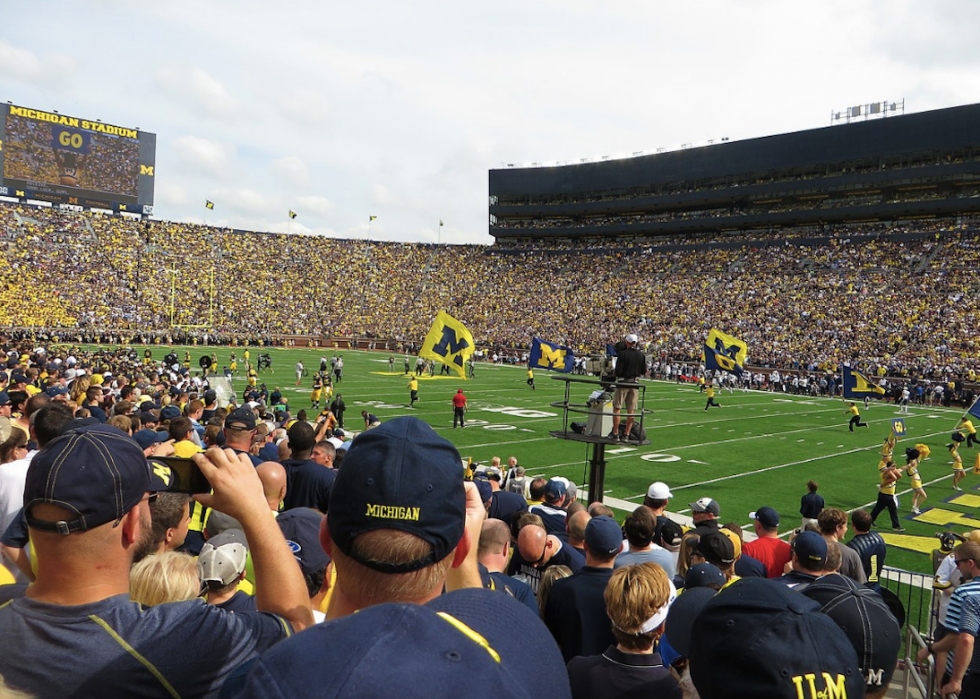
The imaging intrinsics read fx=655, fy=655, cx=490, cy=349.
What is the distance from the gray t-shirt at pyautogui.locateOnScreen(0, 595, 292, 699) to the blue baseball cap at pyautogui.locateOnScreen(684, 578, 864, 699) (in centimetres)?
122

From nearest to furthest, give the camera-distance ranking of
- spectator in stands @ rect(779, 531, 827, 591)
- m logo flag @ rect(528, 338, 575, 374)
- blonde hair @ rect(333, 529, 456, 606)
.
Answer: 1. blonde hair @ rect(333, 529, 456, 606)
2. spectator in stands @ rect(779, 531, 827, 591)
3. m logo flag @ rect(528, 338, 575, 374)

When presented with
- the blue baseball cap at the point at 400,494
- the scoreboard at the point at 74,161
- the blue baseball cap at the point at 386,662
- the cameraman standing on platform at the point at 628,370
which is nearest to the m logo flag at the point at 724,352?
the cameraman standing on platform at the point at 628,370

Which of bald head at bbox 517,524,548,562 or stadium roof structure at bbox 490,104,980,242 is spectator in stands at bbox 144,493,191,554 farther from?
stadium roof structure at bbox 490,104,980,242

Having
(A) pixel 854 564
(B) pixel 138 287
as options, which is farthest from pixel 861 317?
(B) pixel 138 287

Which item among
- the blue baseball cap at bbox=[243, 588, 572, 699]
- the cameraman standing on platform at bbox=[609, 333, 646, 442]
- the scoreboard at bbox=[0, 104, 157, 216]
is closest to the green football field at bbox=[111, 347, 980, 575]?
the cameraman standing on platform at bbox=[609, 333, 646, 442]

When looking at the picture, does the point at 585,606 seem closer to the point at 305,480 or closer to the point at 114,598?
the point at 114,598

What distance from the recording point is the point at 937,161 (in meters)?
56.6

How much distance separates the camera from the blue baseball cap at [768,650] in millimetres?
1677

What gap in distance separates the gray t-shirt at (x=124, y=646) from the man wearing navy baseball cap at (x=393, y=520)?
0.43 m

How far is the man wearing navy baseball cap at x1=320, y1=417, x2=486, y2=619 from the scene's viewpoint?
1639mm

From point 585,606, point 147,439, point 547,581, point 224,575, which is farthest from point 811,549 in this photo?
point 147,439

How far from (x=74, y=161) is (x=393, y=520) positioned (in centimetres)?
7499

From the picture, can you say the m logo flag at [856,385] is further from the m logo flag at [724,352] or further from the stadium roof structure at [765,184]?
the stadium roof structure at [765,184]

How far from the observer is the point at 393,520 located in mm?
1664
